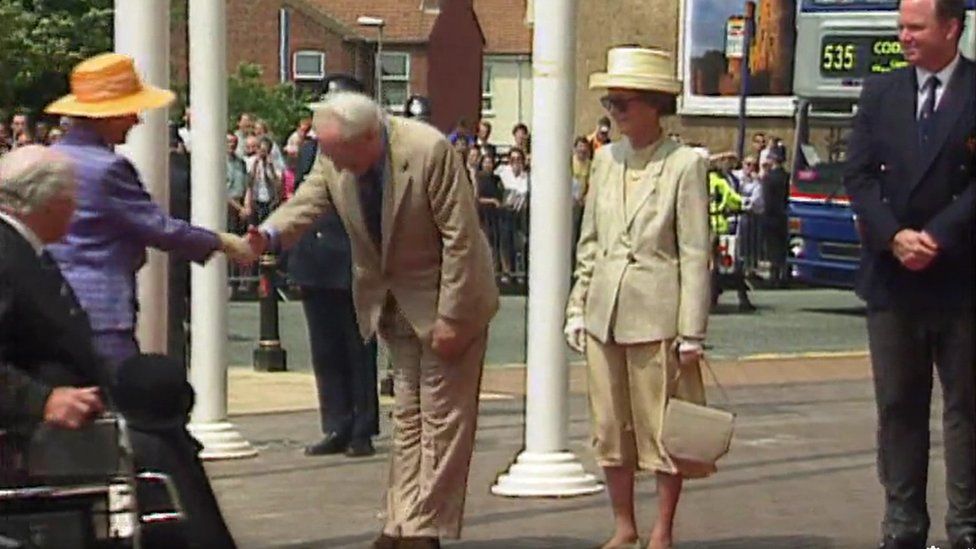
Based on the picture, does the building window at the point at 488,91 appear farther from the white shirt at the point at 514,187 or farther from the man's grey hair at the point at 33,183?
the man's grey hair at the point at 33,183

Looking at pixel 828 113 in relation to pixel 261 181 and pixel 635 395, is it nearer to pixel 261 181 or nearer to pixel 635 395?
pixel 261 181

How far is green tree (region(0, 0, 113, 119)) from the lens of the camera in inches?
1873

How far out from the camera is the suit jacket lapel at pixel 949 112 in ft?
29.1

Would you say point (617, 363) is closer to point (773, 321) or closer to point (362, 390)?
point (362, 390)

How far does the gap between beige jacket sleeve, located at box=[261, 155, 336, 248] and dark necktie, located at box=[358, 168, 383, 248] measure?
193 millimetres

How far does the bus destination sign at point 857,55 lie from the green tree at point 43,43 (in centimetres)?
2239

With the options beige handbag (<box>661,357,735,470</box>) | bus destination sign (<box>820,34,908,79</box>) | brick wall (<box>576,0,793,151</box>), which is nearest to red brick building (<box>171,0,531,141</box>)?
brick wall (<box>576,0,793,151</box>)

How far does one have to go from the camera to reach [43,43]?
4916 cm

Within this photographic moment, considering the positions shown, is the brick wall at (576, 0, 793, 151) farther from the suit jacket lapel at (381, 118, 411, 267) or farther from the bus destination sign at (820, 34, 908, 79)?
the suit jacket lapel at (381, 118, 411, 267)

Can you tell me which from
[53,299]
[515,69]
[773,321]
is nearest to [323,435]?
[53,299]

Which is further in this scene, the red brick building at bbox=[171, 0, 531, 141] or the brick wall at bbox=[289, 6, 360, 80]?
the brick wall at bbox=[289, 6, 360, 80]

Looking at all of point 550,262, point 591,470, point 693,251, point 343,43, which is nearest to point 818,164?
point 591,470

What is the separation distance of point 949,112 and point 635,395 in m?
1.70

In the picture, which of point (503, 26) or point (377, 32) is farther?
point (503, 26)
